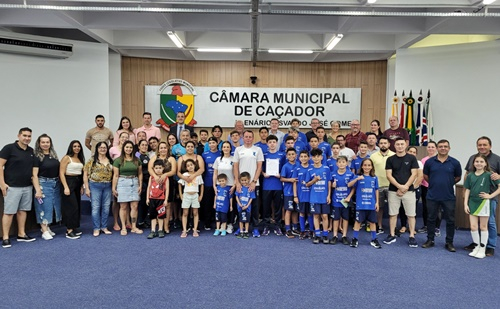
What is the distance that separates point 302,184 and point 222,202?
120 cm

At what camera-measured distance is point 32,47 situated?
707 cm

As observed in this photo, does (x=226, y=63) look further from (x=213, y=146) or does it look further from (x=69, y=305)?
(x=69, y=305)

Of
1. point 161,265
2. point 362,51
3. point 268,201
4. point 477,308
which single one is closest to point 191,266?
point 161,265

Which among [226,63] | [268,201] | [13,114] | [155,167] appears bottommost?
[268,201]

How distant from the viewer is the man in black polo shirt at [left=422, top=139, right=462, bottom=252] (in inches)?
186

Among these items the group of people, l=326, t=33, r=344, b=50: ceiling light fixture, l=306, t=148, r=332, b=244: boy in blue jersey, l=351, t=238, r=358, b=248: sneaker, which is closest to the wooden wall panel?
l=326, t=33, r=344, b=50: ceiling light fixture

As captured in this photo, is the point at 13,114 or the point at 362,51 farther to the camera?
the point at 362,51

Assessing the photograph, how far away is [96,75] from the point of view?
7816 mm

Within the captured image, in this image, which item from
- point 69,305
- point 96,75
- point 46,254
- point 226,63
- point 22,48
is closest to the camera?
point 69,305

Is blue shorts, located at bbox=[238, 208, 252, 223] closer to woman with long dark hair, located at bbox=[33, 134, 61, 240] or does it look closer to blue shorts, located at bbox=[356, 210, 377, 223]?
blue shorts, located at bbox=[356, 210, 377, 223]

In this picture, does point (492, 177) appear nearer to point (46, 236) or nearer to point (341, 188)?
point (341, 188)

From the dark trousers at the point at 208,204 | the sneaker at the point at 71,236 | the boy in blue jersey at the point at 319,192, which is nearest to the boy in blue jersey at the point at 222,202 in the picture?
the dark trousers at the point at 208,204

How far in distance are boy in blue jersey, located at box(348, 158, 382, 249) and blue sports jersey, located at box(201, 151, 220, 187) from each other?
81.2 inches

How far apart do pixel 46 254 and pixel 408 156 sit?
16.2 feet
